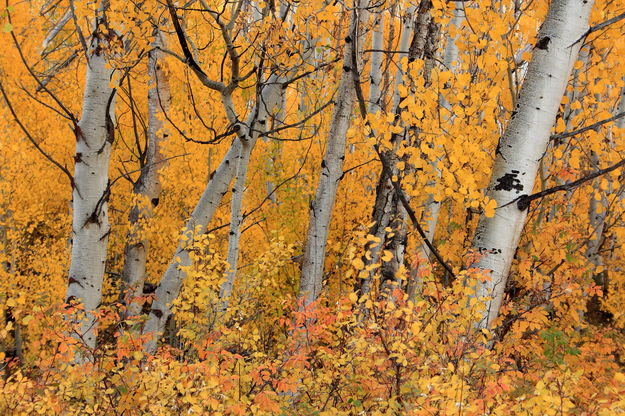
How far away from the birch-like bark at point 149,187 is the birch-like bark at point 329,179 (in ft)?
8.74

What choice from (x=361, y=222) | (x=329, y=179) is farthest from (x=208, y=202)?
(x=361, y=222)

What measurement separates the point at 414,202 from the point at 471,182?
161 inches

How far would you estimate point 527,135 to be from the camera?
2.48 metres

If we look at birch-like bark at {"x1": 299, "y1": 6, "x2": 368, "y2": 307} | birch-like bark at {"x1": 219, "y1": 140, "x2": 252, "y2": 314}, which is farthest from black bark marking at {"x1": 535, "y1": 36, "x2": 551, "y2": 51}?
birch-like bark at {"x1": 219, "y1": 140, "x2": 252, "y2": 314}

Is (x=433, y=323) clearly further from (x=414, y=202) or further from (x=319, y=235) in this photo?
(x=414, y=202)

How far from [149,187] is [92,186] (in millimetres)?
3320

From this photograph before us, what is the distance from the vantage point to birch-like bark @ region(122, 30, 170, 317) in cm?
616

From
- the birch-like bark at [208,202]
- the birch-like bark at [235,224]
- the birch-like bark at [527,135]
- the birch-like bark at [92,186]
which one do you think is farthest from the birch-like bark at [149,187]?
the birch-like bark at [527,135]

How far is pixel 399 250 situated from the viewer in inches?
194

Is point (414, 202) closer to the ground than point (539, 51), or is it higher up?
higher up

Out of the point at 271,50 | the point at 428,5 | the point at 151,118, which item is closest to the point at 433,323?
the point at 271,50

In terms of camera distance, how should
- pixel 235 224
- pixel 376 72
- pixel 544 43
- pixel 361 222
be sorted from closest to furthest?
1. pixel 544 43
2. pixel 361 222
3. pixel 235 224
4. pixel 376 72

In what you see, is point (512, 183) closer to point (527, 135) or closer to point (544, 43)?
point (527, 135)

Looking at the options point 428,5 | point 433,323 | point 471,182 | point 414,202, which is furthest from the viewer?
point 414,202
